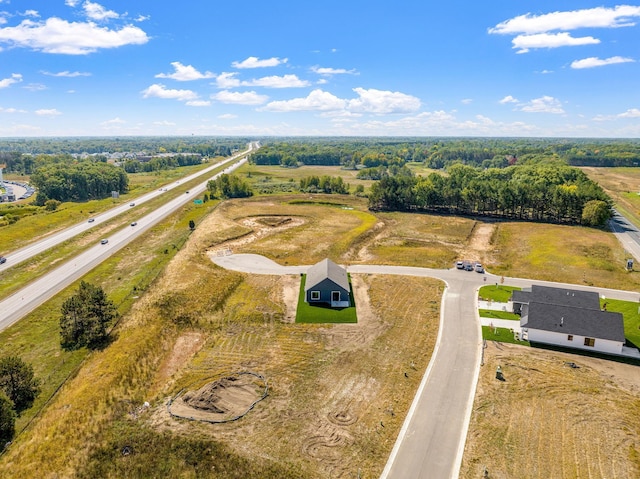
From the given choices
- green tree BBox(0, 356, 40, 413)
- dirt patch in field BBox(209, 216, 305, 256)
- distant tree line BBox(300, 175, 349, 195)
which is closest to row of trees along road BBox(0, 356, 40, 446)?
green tree BBox(0, 356, 40, 413)

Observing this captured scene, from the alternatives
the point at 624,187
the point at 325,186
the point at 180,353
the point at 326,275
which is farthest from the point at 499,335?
the point at 624,187

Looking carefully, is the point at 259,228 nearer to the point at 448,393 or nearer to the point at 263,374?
the point at 263,374

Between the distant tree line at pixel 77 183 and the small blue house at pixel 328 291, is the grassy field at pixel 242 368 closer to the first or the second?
the small blue house at pixel 328 291

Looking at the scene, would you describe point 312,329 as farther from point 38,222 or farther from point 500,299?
point 38,222

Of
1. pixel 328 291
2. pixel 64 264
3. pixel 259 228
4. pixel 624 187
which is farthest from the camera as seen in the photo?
pixel 624 187

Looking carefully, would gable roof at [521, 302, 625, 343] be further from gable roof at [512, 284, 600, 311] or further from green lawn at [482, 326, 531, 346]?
gable roof at [512, 284, 600, 311]

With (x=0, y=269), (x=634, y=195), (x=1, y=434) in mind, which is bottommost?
(x=1, y=434)

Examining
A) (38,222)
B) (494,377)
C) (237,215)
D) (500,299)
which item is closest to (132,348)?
(494,377)

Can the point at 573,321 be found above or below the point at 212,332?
above
